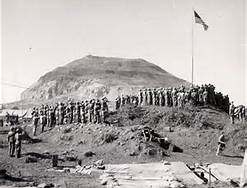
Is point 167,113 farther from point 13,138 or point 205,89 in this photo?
point 13,138

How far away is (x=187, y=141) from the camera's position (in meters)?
25.7

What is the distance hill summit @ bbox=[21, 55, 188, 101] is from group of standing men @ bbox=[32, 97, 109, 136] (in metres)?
29.5

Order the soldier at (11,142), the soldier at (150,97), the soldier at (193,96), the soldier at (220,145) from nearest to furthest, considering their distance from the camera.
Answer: the soldier at (11,142) → the soldier at (220,145) → the soldier at (193,96) → the soldier at (150,97)

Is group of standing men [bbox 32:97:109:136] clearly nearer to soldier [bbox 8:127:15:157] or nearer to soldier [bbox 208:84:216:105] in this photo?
soldier [bbox 8:127:15:157]

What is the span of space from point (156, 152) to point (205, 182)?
275 inches

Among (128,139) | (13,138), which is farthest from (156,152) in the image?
(13,138)

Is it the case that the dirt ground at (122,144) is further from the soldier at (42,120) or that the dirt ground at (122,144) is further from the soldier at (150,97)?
the soldier at (150,97)

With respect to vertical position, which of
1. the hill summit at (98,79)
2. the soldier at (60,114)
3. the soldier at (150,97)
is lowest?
the soldier at (60,114)

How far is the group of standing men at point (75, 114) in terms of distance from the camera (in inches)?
1177

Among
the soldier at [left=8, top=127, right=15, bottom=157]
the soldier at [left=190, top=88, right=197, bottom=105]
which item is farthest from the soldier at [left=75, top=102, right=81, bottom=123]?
the soldier at [left=8, top=127, right=15, bottom=157]

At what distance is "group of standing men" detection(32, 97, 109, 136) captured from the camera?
2991cm

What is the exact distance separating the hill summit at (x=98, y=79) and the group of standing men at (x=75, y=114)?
29.5 meters

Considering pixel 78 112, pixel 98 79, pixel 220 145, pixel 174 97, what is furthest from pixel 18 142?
pixel 98 79

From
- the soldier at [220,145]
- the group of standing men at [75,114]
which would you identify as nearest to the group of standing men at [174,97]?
the group of standing men at [75,114]
